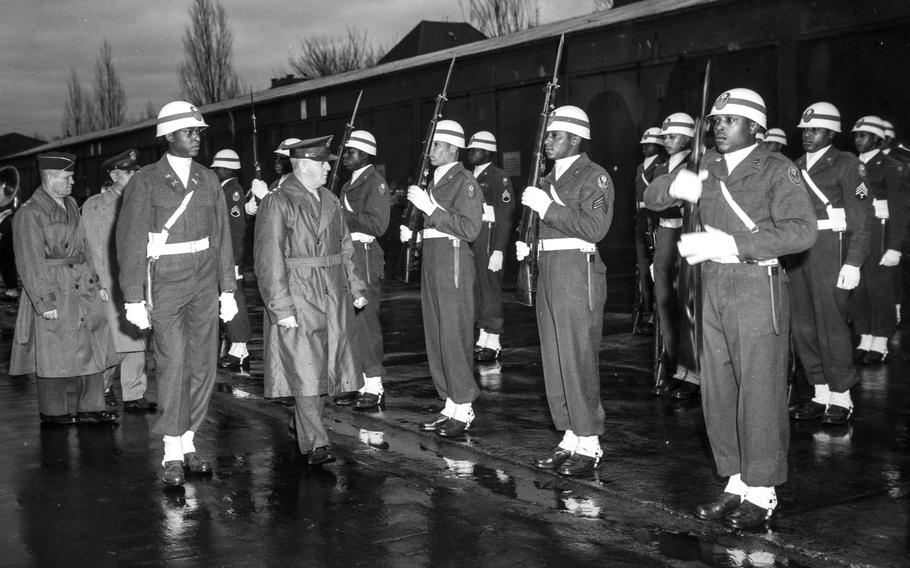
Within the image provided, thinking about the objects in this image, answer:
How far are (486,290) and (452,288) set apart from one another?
354 cm

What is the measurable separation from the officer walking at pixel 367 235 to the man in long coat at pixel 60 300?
1992 mm

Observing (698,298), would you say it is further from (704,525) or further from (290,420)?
(290,420)

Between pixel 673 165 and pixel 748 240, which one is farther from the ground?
pixel 673 165

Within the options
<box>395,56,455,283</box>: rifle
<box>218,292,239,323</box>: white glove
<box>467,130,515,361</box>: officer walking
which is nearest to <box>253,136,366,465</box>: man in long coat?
<box>218,292,239,323</box>: white glove

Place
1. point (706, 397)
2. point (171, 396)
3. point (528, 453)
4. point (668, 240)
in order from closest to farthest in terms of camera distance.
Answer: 1. point (706, 397)
2. point (171, 396)
3. point (528, 453)
4. point (668, 240)

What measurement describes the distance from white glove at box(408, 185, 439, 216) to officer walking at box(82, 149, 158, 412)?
9.63 ft

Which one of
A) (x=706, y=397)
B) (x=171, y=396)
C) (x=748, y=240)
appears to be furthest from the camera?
(x=171, y=396)

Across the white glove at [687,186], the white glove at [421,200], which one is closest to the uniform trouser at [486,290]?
the white glove at [421,200]

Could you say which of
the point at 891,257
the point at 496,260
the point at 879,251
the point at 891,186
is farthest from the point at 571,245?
the point at 891,186

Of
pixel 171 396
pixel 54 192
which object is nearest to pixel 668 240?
pixel 171 396

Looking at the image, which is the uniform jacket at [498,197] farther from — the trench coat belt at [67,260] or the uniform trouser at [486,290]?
the trench coat belt at [67,260]

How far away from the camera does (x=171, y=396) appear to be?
6266 mm

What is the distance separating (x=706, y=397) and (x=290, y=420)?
11.6ft

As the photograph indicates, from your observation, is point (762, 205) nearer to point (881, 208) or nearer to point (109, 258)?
point (881, 208)
